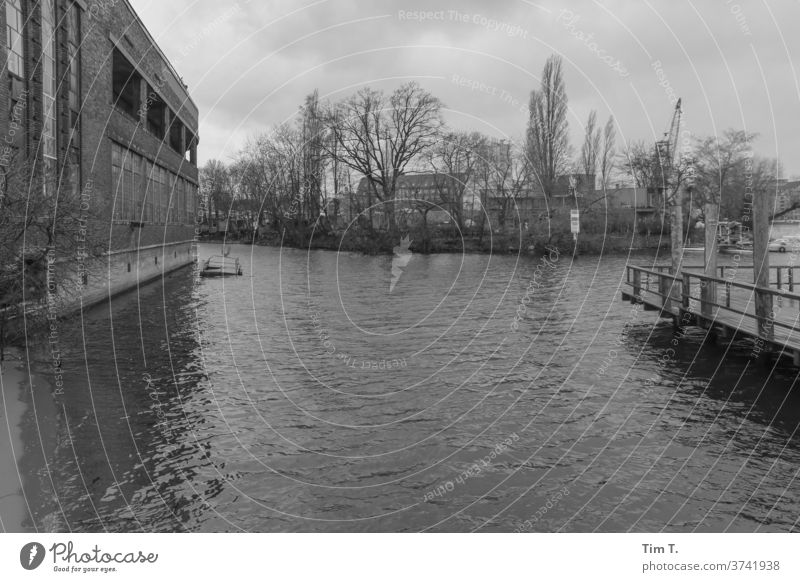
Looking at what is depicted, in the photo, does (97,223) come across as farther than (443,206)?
No

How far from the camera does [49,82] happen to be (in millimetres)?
22266

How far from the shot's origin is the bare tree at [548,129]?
64.2 metres

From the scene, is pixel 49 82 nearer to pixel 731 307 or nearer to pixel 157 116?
pixel 731 307

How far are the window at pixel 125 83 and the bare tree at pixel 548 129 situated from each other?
39.1 metres

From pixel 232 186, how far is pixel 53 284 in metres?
76.5

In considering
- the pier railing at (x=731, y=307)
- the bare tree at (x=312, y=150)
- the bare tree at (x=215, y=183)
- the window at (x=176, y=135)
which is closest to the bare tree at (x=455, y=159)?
the bare tree at (x=312, y=150)

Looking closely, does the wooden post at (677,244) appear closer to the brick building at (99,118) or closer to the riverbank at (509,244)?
the brick building at (99,118)

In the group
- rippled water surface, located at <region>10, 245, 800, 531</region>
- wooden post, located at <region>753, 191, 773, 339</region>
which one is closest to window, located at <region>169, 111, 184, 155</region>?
rippled water surface, located at <region>10, 245, 800, 531</region>

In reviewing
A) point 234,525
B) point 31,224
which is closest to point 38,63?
point 31,224

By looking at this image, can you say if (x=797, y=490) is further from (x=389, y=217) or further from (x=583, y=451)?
(x=389, y=217)

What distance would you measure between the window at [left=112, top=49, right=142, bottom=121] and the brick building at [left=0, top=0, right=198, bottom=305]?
0.20ft

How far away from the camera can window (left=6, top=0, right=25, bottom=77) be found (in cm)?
1848

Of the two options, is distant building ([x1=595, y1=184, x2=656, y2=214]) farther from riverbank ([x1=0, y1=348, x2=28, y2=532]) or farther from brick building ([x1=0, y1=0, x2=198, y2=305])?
riverbank ([x1=0, y1=348, x2=28, y2=532])

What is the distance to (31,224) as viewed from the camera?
432 inches
